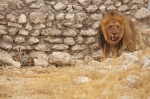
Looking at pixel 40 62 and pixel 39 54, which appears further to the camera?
pixel 39 54

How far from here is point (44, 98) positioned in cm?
561

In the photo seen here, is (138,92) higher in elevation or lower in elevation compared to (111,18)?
lower

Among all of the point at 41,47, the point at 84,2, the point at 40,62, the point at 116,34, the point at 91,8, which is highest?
the point at 84,2

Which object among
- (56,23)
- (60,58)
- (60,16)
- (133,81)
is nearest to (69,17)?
(60,16)

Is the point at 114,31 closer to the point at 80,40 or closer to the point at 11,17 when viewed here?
the point at 80,40

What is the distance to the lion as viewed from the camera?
8.77 metres

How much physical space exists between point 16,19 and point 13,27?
0.19m

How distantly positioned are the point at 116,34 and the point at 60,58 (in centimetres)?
120

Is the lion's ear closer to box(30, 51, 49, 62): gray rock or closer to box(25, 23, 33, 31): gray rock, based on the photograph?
box(30, 51, 49, 62): gray rock

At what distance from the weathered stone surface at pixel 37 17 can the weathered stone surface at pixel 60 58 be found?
2.56 feet

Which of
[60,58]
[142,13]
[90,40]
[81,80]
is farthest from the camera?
[142,13]

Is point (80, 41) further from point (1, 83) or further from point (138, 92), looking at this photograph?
point (138, 92)

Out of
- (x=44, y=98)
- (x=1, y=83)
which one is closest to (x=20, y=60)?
(x=1, y=83)

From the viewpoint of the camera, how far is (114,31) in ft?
29.0
